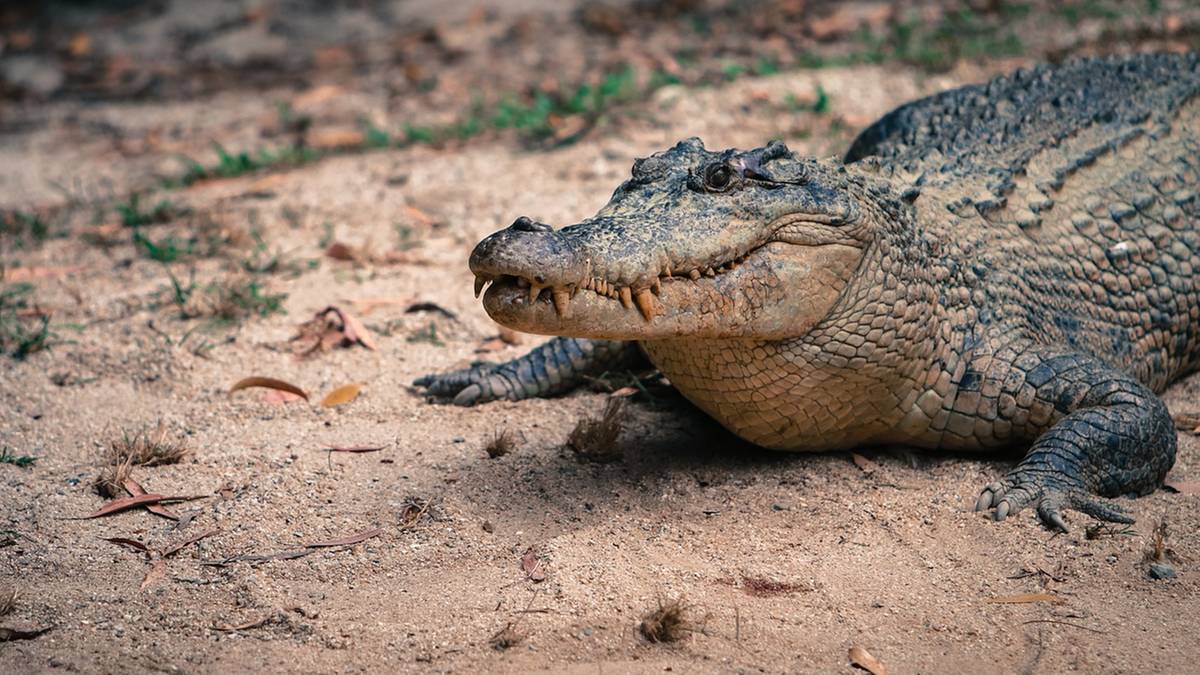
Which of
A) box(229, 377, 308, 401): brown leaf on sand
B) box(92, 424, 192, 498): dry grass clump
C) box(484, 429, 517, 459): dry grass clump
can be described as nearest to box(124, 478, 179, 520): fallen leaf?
box(92, 424, 192, 498): dry grass clump

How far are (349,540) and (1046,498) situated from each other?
6.82ft

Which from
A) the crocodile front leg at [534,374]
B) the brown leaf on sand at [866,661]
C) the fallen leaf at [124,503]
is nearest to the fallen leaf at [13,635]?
the fallen leaf at [124,503]

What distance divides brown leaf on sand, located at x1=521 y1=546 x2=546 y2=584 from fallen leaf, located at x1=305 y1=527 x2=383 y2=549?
466 mm

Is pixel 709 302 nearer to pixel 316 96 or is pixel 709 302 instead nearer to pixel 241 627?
pixel 241 627

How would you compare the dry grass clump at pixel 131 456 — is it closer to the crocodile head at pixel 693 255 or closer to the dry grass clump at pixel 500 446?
the dry grass clump at pixel 500 446

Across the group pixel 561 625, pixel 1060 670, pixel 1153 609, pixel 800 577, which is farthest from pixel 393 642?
pixel 1153 609

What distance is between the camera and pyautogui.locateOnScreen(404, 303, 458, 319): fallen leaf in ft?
17.0

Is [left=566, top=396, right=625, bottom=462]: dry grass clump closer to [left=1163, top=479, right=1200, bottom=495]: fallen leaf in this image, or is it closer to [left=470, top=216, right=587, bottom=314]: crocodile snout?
[left=470, top=216, right=587, bottom=314]: crocodile snout

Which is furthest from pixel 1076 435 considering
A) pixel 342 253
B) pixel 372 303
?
pixel 342 253

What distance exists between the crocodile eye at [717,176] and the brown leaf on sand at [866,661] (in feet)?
4.55

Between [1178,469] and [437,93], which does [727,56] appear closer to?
[437,93]

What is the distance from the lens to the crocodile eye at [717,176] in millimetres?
3482

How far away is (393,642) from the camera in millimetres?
2883

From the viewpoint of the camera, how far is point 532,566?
3219mm
